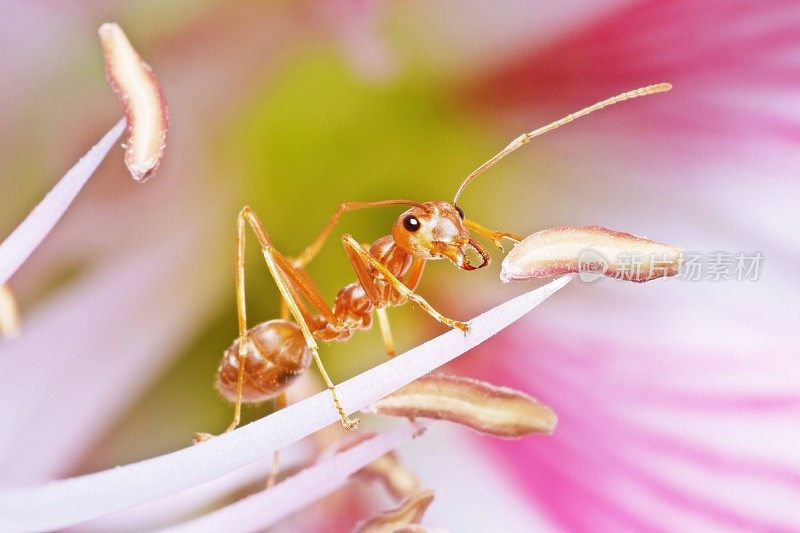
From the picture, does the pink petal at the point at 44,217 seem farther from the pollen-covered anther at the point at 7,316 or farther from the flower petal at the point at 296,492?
the flower petal at the point at 296,492

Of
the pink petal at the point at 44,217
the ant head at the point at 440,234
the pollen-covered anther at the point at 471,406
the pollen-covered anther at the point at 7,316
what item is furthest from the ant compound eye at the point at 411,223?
the pollen-covered anther at the point at 7,316

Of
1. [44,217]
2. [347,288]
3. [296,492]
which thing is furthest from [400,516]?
[44,217]

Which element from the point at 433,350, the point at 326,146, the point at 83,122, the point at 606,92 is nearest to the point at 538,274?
the point at 433,350

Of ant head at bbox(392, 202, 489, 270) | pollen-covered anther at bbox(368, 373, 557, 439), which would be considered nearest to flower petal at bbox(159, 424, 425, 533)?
pollen-covered anther at bbox(368, 373, 557, 439)

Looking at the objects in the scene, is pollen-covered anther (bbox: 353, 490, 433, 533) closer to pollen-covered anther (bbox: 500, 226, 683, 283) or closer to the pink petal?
pollen-covered anther (bbox: 500, 226, 683, 283)

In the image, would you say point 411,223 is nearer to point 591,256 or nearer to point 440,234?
point 440,234
